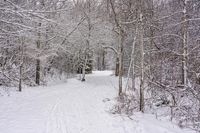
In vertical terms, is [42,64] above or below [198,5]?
below

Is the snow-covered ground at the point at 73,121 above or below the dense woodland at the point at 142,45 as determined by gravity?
below

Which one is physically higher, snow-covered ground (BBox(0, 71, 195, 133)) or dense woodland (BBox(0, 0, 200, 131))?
dense woodland (BBox(0, 0, 200, 131))

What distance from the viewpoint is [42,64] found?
22.6 metres

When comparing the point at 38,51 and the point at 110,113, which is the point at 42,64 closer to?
the point at 38,51

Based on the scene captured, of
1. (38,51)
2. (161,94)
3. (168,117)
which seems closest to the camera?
(168,117)

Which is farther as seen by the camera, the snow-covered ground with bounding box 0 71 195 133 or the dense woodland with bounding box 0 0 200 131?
the snow-covered ground with bounding box 0 71 195 133

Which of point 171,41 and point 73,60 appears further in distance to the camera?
point 73,60

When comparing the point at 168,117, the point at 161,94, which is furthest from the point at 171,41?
the point at 168,117

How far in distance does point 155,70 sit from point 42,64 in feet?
44.3

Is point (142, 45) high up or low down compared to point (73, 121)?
up

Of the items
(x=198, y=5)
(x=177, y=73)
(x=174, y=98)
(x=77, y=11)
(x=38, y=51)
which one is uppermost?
(x=77, y=11)

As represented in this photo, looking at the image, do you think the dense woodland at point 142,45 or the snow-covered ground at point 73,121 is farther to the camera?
the snow-covered ground at point 73,121

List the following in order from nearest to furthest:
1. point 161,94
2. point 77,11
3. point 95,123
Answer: point 95,123
point 161,94
point 77,11

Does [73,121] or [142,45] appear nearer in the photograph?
[73,121]
